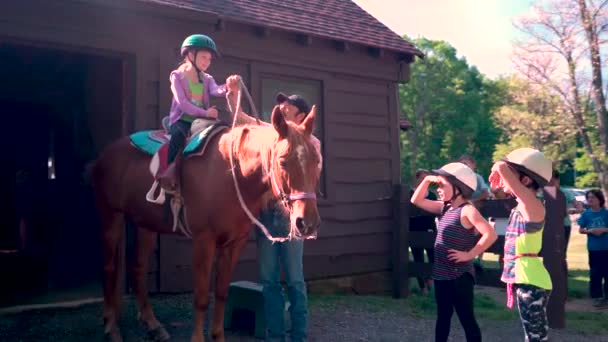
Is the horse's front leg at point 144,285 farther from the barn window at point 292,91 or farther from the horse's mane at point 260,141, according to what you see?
the barn window at point 292,91

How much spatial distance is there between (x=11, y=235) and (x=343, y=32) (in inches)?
312

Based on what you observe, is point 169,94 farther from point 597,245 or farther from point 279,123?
point 597,245

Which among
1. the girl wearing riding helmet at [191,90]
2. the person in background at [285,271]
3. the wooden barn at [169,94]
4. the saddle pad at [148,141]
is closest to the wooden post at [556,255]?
the wooden barn at [169,94]

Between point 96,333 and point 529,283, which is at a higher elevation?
point 529,283

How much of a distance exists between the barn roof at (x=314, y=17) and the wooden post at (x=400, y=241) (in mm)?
2416

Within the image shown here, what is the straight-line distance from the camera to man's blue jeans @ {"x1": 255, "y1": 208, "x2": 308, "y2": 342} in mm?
4398

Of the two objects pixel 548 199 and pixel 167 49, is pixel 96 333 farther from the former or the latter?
pixel 548 199

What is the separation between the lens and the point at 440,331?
14.0 ft

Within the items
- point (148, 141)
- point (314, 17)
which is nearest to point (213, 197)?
point (148, 141)

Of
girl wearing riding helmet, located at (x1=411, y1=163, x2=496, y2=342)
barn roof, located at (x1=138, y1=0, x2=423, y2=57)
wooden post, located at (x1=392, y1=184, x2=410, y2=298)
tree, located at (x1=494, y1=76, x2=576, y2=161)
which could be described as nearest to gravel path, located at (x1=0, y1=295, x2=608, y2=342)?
wooden post, located at (x1=392, y1=184, x2=410, y2=298)

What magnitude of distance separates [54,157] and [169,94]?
467 cm

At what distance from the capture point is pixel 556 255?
6.36 meters

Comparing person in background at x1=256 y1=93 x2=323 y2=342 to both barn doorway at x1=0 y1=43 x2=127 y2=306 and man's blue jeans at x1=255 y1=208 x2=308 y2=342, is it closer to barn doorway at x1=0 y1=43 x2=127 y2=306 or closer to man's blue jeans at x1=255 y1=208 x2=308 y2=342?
man's blue jeans at x1=255 y1=208 x2=308 y2=342

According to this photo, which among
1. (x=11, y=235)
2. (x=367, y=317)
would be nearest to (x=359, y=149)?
(x=367, y=317)
